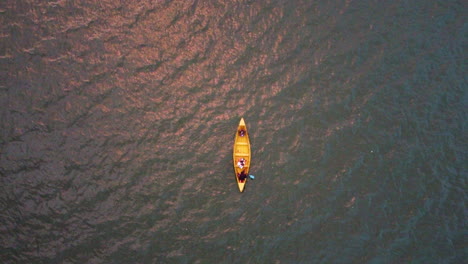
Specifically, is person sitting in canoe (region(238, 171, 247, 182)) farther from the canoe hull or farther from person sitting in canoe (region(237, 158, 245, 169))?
person sitting in canoe (region(237, 158, 245, 169))

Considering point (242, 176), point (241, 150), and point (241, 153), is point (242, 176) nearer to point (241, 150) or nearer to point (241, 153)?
point (241, 153)

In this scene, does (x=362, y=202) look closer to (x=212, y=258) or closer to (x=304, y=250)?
(x=304, y=250)

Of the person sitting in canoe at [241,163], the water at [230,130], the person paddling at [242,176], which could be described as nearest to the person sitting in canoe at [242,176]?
the person paddling at [242,176]

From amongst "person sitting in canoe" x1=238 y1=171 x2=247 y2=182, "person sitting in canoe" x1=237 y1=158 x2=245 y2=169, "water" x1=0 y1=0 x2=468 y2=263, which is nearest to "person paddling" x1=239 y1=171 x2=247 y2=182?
"person sitting in canoe" x1=238 y1=171 x2=247 y2=182

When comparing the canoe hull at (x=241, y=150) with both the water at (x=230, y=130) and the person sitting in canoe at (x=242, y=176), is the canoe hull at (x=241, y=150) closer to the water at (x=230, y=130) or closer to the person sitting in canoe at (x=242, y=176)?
the person sitting in canoe at (x=242, y=176)

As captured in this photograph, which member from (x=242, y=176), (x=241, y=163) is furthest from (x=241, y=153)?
(x=242, y=176)

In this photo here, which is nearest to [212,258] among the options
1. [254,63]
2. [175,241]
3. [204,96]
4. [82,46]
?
[175,241]
